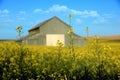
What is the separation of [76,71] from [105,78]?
29.8 inches

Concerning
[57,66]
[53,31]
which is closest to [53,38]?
[53,31]

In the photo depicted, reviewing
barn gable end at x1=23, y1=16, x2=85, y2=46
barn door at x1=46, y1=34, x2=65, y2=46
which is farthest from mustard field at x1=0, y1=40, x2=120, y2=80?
barn gable end at x1=23, y1=16, x2=85, y2=46

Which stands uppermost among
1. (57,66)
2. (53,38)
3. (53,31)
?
(53,31)

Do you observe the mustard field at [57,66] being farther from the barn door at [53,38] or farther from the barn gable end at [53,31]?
the barn gable end at [53,31]

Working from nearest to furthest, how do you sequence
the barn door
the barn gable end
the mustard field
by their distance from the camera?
the mustard field, the barn door, the barn gable end

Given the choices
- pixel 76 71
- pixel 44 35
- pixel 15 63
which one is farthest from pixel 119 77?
pixel 44 35

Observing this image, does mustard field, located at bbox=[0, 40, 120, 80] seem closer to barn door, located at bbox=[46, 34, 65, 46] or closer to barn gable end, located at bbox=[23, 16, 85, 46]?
barn door, located at bbox=[46, 34, 65, 46]

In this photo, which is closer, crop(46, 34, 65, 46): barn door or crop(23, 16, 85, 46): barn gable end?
crop(46, 34, 65, 46): barn door

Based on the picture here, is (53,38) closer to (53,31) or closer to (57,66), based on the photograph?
(53,31)

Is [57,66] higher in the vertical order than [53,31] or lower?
lower

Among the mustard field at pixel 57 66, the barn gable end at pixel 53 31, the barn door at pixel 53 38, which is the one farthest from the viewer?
the barn gable end at pixel 53 31

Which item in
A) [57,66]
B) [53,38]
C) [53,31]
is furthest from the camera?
[53,31]

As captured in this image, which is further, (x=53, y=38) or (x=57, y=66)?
(x=53, y=38)

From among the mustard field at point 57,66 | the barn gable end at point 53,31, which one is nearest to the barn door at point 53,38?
the barn gable end at point 53,31
